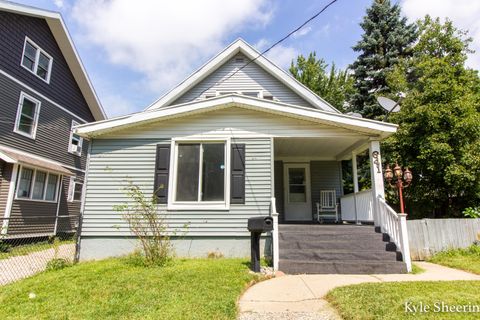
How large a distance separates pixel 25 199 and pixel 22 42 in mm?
5634

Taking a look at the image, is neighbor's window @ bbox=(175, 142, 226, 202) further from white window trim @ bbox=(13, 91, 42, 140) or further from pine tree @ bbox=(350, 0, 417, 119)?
pine tree @ bbox=(350, 0, 417, 119)

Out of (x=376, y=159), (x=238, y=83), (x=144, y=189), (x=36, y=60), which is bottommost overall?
(x=144, y=189)

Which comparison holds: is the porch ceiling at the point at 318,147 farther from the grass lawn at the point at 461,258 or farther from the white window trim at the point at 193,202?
the grass lawn at the point at 461,258

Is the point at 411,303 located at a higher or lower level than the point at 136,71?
lower

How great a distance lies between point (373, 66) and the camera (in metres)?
15.1

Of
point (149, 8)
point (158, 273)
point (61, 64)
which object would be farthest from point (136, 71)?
point (158, 273)

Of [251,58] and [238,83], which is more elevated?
[251,58]

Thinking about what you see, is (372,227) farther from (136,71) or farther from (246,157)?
(136,71)

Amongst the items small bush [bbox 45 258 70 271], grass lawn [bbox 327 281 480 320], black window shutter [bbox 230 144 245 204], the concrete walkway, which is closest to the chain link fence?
small bush [bbox 45 258 70 271]

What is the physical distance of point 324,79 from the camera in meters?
18.3

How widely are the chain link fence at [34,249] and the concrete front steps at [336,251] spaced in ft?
15.1

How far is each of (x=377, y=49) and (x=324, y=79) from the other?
12.0 feet

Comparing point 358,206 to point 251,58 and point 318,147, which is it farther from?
point 251,58

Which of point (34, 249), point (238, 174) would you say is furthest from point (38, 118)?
point (238, 174)
